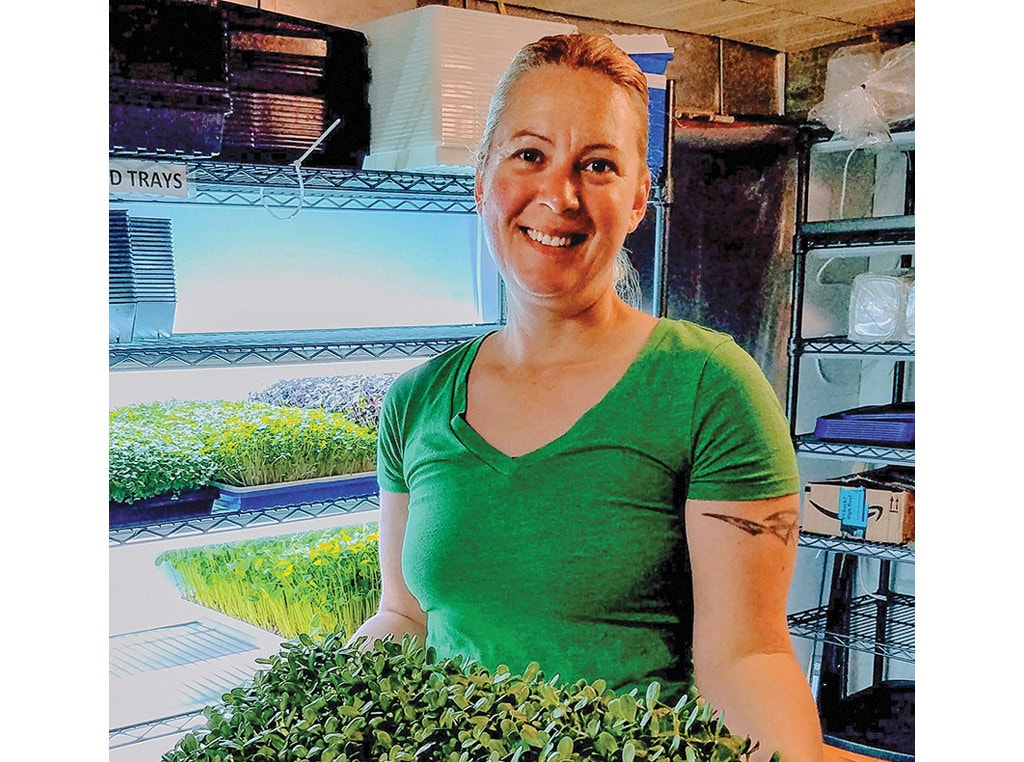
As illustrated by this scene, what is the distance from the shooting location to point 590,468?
138 cm

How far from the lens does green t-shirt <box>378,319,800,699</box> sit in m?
1.34

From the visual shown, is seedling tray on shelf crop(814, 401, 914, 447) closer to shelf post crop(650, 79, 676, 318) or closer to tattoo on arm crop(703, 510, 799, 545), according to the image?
shelf post crop(650, 79, 676, 318)

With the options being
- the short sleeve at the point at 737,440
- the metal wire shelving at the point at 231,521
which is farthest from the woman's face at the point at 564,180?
the metal wire shelving at the point at 231,521

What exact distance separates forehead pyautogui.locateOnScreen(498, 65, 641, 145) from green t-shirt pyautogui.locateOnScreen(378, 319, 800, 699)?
27 centimetres

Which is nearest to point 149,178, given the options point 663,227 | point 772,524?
point 772,524

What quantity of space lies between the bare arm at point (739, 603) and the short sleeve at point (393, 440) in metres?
0.43

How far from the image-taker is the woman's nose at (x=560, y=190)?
1.42 metres

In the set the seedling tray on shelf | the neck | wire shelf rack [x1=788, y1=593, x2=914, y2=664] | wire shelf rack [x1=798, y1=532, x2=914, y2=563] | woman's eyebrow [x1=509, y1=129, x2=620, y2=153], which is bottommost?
wire shelf rack [x1=788, y1=593, x2=914, y2=664]

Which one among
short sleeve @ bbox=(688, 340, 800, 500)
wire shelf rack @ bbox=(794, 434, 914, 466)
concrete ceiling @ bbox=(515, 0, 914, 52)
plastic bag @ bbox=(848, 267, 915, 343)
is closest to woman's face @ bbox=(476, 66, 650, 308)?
short sleeve @ bbox=(688, 340, 800, 500)

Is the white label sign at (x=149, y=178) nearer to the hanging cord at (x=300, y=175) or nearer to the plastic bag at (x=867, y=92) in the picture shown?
the hanging cord at (x=300, y=175)
